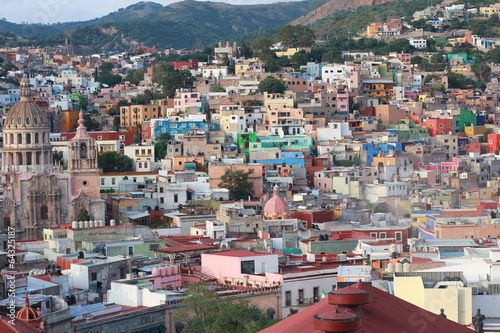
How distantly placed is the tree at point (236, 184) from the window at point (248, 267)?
19.5 m

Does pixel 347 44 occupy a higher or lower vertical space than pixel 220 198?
higher

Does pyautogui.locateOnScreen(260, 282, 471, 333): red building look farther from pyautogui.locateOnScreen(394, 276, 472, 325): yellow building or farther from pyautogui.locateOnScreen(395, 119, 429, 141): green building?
pyautogui.locateOnScreen(395, 119, 429, 141): green building

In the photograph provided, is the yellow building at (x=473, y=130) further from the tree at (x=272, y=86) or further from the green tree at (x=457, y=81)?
the green tree at (x=457, y=81)

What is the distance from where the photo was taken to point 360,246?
38188mm

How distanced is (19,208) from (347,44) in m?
51.2

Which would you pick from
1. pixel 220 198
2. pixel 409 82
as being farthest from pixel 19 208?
pixel 409 82

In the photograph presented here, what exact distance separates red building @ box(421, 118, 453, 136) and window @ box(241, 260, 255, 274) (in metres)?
36.3

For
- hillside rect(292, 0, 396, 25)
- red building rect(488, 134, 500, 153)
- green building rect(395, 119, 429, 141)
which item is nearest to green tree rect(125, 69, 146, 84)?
green building rect(395, 119, 429, 141)

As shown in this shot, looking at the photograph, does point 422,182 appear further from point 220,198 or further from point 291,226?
point 291,226

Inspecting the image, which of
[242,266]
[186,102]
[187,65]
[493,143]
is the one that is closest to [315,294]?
[242,266]

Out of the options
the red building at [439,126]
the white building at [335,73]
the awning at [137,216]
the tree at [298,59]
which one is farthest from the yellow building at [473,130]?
the awning at [137,216]

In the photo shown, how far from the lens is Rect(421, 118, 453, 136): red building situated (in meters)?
68.5

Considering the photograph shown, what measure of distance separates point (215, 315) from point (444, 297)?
5252 millimetres

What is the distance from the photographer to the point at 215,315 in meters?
27.6
